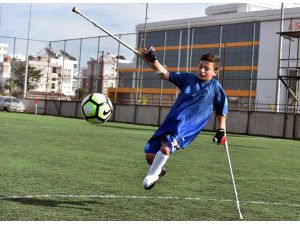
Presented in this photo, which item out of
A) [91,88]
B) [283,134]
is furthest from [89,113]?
[91,88]

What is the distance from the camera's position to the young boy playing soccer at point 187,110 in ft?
22.1

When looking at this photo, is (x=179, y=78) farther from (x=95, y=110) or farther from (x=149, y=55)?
(x=95, y=110)

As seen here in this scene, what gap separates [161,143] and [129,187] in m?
1.52

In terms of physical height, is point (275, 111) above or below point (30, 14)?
below

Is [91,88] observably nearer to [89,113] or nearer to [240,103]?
[240,103]

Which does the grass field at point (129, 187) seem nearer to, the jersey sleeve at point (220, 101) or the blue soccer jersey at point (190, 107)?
the blue soccer jersey at point (190, 107)

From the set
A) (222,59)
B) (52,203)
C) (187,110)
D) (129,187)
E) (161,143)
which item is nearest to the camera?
(52,203)

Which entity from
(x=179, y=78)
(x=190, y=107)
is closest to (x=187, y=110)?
(x=190, y=107)

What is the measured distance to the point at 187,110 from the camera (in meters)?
6.84

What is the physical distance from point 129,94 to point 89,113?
3488 centimetres

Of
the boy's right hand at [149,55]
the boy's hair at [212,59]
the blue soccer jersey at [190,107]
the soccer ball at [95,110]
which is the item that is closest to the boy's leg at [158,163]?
the blue soccer jersey at [190,107]

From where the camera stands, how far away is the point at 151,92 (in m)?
45.4

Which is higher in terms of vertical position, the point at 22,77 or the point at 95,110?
the point at 22,77

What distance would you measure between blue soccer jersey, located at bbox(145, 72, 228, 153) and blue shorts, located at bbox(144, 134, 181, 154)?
0.03m
